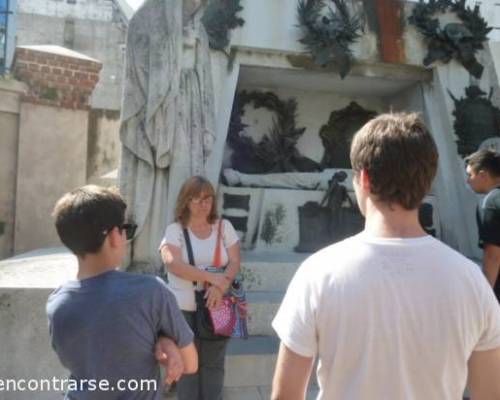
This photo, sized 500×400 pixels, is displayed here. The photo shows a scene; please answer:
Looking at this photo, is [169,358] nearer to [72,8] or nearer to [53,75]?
[53,75]

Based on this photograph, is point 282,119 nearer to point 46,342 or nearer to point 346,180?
point 346,180

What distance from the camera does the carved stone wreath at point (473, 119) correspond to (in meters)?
6.16

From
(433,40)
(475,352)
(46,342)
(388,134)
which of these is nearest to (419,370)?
(475,352)

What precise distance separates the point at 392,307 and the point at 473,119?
5.38m

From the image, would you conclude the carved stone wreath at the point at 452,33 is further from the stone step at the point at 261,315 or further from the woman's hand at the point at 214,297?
the woman's hand at the point at 214,297

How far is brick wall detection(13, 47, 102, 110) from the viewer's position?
343 inches

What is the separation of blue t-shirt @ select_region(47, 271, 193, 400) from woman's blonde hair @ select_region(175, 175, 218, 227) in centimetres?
156

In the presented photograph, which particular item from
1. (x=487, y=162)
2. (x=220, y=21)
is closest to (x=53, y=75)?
(x=220, y=21)

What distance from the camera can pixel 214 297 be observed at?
10.7 ft

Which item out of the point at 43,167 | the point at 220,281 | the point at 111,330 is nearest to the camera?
the point at 111,330

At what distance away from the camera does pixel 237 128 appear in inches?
270

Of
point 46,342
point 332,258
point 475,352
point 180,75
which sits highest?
point 180,75

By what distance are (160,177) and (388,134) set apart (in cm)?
400

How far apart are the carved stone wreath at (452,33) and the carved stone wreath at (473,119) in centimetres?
29
